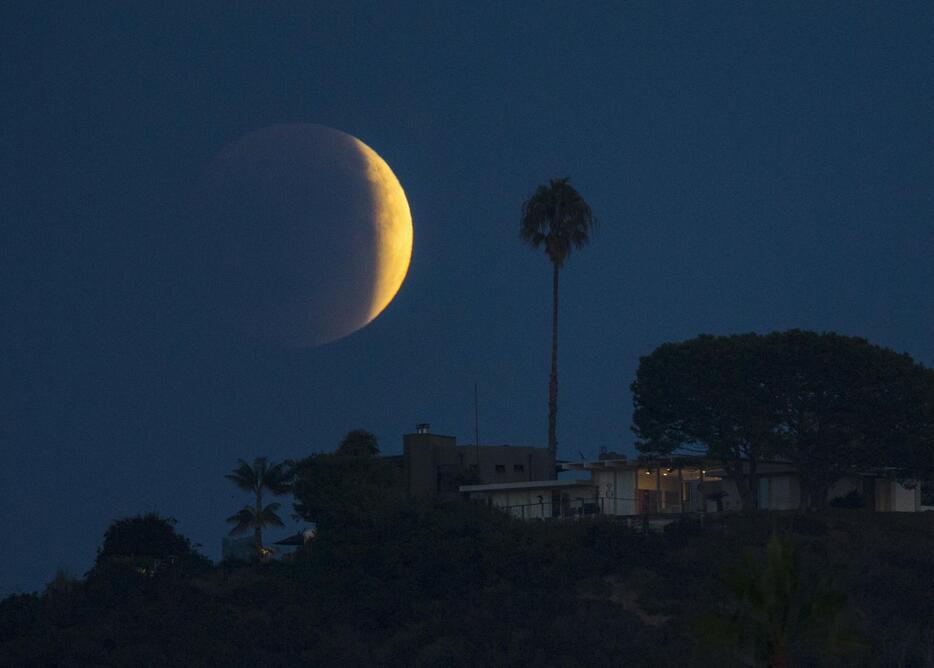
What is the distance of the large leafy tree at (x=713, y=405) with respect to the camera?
64.1 metres

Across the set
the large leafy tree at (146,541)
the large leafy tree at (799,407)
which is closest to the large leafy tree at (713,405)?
the large leafy tree at (799,407)

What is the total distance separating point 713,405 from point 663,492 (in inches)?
351

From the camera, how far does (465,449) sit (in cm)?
8150

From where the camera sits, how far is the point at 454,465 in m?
80.4

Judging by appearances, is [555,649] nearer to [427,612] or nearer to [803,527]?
[427,612]

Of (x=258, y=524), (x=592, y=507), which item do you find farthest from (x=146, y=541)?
(x=592, y=507)

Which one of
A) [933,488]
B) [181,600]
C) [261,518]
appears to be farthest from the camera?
[261,518]

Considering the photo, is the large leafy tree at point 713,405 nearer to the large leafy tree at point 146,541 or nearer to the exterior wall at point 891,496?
the exterior wall at point 891,496

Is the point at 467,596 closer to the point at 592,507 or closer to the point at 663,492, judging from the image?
the point at 592,507

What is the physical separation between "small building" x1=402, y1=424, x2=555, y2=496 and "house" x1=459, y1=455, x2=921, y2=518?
15.9ft

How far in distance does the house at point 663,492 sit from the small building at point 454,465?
486 cm

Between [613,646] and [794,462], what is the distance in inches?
844

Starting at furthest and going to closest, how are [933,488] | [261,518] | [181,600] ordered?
[261,518]
[933,488]
[181,600]

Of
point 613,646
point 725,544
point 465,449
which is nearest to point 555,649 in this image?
point 613,646
